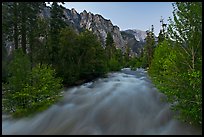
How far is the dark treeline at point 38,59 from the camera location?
1280 centimetres

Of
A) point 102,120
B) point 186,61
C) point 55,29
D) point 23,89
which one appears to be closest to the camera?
point 186,61

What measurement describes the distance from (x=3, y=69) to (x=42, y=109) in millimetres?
3168

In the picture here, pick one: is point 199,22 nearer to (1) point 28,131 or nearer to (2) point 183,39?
(2) point 183,39

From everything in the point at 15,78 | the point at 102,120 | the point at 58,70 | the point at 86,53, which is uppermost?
the point at 86,53

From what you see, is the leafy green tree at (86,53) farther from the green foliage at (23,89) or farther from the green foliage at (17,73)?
the green foliage at (17,73)

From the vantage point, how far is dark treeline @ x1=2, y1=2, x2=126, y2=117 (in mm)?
12805

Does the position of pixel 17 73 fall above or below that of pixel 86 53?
below

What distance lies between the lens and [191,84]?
9219mm

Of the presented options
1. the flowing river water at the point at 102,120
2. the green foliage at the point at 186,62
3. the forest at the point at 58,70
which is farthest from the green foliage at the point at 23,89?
the green foliage at the point at 186,62

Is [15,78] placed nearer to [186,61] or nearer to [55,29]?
[186,61]

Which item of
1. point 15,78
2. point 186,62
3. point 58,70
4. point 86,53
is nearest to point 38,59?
point 58,70

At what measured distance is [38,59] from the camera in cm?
2347

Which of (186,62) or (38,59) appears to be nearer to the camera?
(186,62)

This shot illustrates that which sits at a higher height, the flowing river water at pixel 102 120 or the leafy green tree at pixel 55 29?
the leafy green tree at pixel 55 29
